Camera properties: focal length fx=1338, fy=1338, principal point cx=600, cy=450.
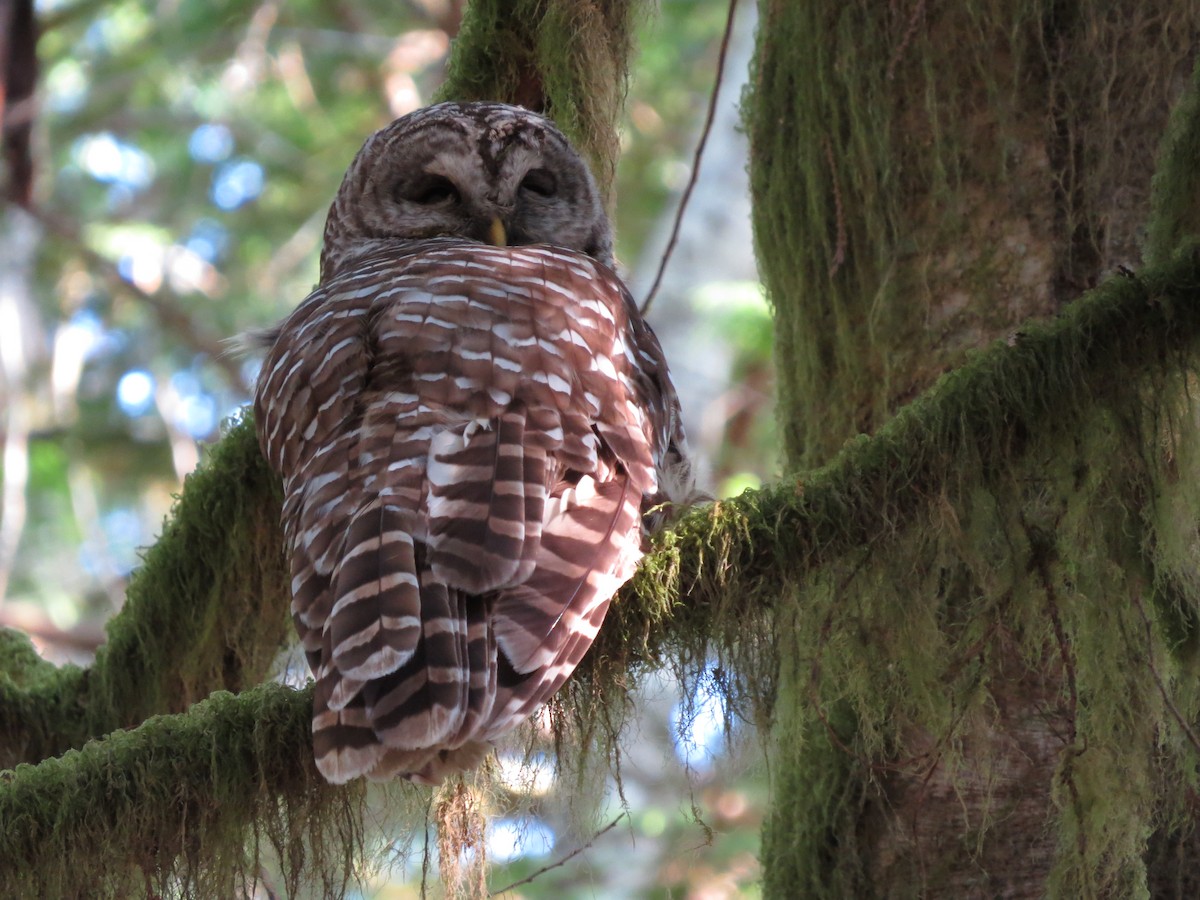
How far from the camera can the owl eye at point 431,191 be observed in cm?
394

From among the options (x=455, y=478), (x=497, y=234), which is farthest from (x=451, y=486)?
(x=497, y=234)

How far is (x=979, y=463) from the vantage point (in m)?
2.22

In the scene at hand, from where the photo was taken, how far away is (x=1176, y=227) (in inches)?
91.1

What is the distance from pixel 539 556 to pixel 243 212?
42.9 feet

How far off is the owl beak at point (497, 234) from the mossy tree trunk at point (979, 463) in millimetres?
708

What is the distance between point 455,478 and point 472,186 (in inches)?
66.0

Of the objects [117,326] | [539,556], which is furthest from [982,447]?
[117,326]

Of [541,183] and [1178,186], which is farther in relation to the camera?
[541,183]

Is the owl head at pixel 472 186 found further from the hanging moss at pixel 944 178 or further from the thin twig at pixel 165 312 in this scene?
the thin twig at pixel 165 312

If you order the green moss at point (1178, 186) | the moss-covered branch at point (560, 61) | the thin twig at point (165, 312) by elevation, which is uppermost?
the thin twig at point (165, 312)

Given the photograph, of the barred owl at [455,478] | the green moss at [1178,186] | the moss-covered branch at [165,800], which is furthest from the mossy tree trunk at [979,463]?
the moss-covered branch at [165,800]

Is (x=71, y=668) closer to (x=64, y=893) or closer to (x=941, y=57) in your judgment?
(x=64, y=893)

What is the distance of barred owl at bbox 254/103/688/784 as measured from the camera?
6.94ft

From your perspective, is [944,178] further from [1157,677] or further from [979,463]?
[1157,677]
